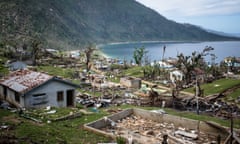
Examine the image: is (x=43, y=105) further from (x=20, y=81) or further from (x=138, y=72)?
(x=138, y=72)

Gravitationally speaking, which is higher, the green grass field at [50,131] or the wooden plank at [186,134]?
the green grass field at [50,131]

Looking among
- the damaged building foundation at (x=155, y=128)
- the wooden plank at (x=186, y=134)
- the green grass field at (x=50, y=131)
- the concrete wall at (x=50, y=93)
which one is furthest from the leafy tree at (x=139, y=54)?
the wooden plank at (x=186, y=134)

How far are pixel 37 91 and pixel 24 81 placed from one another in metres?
1.93

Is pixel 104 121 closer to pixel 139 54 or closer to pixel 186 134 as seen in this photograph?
pixel 186 134

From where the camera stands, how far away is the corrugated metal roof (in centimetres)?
2253

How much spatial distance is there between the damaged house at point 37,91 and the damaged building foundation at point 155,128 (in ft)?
19.0

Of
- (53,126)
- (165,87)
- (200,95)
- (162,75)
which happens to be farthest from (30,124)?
(162,75)

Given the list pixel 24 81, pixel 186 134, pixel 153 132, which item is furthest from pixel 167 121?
pixel 24 81

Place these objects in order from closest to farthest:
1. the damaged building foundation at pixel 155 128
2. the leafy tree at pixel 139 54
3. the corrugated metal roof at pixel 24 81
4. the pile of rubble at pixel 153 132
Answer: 1. the pile of rubble at pixel 153 132
2. the damaged building foundation at pixel 155 128
3. the corrugated metal roof at pixel 24 81
4. the leafy tree at pixel 139 54

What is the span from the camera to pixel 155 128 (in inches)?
769

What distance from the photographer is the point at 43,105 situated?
75.7ft

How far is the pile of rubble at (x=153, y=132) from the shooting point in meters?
16.6

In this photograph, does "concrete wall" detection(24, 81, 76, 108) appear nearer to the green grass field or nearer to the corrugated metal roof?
the corrugated metal roof

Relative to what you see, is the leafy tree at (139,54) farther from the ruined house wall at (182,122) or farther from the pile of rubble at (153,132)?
the pile of rubble at (153,132)
